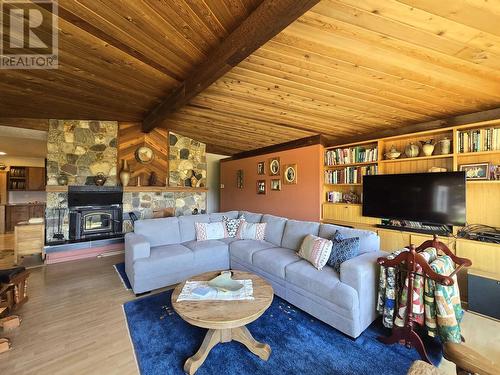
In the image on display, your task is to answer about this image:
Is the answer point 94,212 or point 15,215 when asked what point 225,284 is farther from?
point 15,215

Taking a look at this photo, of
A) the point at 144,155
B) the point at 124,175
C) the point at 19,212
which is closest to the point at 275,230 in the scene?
the point at 124,175

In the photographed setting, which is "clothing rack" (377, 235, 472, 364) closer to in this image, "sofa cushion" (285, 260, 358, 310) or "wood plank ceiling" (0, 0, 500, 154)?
"sofa cushion" (285, 260, 358, 310)

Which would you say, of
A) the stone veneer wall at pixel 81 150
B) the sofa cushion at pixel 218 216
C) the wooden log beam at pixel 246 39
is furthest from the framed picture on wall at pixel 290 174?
the stone veneer wall at pixel 81 150

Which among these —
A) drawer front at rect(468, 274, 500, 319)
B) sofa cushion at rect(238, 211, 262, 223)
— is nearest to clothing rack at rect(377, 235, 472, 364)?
drawer front at rect(468, 274, 500, 319)

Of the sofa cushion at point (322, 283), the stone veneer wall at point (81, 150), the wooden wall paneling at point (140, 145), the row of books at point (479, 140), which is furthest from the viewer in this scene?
the wooden wall paneling at point (140, 145)

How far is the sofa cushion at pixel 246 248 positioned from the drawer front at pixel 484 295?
2.20 m

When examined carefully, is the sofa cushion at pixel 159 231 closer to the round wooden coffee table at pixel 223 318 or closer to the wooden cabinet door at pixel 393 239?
the round wooden coffee table at pixel 223 318

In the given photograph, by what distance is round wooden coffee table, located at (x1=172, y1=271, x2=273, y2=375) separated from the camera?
150 cm

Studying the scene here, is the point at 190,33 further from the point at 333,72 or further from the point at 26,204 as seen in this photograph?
the point at 26,204

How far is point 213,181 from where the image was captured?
745 centimetres

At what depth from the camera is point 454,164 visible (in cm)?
281

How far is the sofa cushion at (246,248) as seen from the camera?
9.77 ft

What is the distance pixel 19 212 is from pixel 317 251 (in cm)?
795

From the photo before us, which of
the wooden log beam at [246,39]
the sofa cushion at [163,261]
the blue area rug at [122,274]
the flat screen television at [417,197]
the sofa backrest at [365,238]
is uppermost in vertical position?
the wooden log beam at [246,39]
